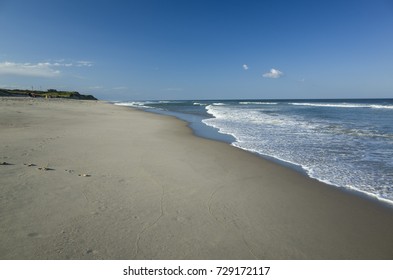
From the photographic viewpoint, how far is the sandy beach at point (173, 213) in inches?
118

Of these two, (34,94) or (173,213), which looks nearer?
(173,213)

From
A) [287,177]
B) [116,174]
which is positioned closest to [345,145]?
[287,177]

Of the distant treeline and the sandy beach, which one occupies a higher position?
the distant treeline

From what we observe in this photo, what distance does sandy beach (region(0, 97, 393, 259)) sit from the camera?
9.81 feet

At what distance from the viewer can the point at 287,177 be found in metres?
5.99

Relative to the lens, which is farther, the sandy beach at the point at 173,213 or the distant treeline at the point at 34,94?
the distant treeline at the point at 34,94

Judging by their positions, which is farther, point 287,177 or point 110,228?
point 287,177

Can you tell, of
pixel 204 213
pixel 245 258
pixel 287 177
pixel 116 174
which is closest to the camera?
pixel 245 258

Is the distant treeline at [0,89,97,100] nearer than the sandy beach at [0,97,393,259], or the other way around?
the sandy beach at [0,97,393,259]

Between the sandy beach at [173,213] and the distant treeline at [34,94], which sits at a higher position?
the distant treeline at [34,94]

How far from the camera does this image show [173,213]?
12.6 ft
